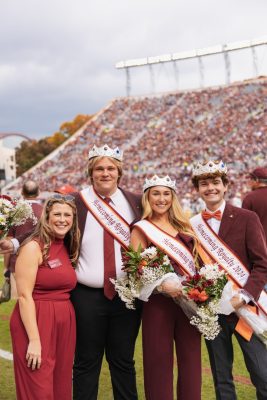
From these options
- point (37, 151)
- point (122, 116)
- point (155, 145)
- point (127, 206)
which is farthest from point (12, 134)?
point (127, 206)

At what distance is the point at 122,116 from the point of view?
Answer: 45.5m

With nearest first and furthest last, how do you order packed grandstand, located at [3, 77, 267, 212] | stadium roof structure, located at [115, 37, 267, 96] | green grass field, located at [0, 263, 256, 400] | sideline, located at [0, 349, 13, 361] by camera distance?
green grass field, located at [0, 263, 256, 400], sideline, located at [0, 349, 13, 361], packed grandstand, located at [3, 77, 267, 212], stadium roof structure, located at [115, 37, 267, 96]

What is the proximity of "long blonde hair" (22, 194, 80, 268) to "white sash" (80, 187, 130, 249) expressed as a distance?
0.20m

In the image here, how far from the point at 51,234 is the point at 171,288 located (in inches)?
29.3

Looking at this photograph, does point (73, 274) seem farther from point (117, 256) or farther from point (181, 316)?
point (181, 316)

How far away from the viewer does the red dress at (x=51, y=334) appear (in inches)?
106

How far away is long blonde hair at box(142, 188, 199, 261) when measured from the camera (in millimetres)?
3059

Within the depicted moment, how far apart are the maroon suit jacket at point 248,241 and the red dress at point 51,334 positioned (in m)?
1.01

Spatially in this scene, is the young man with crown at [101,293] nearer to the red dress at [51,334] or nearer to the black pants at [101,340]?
the black pants at [101,340]

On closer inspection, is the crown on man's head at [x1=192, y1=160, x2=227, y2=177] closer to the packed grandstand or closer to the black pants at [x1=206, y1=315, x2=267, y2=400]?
the black pants at [x1=206, y1=315, x2=267, y2=400]

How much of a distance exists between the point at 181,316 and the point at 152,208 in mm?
668

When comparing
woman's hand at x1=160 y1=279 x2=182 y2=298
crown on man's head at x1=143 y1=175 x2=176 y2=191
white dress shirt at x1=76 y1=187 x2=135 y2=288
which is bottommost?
woman's hand at x1=160 y1=279 x2=182 y2=298

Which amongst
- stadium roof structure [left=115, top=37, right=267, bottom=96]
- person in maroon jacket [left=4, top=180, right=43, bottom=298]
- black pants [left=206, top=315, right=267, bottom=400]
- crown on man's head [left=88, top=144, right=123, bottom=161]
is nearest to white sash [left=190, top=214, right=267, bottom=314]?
black pants [left=206, top=315, right=267, bottom=400]

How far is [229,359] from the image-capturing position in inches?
125
